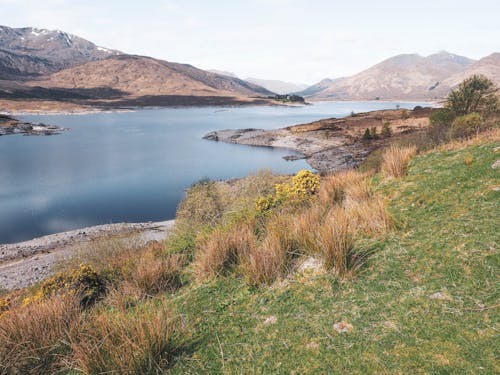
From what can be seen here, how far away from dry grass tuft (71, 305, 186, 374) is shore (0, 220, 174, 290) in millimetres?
17868

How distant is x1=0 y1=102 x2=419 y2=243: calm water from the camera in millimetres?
34062

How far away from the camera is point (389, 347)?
356 cm

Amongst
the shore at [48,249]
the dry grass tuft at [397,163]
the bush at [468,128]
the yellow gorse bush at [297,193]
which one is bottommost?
the shore at [48,249]

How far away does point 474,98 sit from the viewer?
127 ft

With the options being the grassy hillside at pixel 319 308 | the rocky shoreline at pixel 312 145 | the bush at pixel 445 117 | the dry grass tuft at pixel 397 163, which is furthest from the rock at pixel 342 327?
the bush at pixel 445 117

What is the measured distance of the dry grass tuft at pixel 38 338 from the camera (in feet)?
14.0

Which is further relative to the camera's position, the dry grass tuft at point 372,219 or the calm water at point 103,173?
the calm water at point 103,173

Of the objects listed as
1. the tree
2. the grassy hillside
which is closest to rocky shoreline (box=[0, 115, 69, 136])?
the tree

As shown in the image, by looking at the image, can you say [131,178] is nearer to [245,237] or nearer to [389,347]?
[245,237]

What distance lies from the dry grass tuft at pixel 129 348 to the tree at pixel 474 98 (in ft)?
153

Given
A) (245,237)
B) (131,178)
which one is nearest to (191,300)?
(245,237)

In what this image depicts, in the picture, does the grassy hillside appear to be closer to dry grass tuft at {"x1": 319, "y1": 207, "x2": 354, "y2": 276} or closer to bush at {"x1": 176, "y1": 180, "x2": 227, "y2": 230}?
dry grass tuft at {"x1": 319, "y1": 207, "x2": 354, "y2": 276}

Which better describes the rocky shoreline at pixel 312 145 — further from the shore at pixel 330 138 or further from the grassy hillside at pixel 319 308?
the grassy hillside at pixel 319 308

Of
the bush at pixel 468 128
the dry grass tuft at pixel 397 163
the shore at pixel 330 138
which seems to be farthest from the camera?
the shore at pixel 330 138
